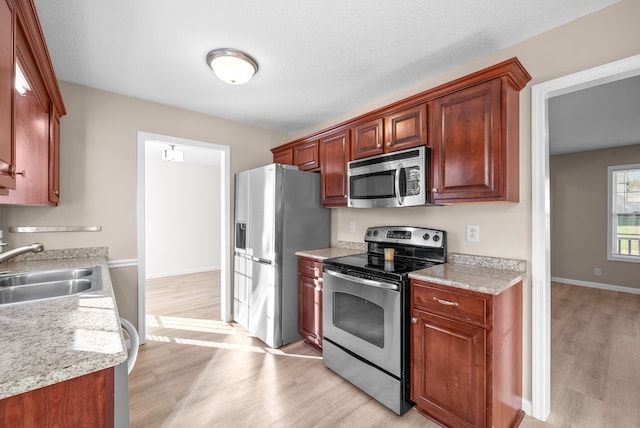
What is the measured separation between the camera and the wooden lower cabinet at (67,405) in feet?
2.29

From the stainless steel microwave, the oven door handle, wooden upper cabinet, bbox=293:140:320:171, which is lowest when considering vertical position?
the oven door handle

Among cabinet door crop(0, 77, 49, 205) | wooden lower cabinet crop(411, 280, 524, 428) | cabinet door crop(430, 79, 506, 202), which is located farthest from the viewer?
cabinet door crop(430, 79, 506, 202)

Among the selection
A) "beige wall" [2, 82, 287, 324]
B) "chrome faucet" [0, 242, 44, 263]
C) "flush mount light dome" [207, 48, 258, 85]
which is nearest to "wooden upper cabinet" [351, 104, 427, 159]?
"flush mount light dome" [207, 48, 258, 85]

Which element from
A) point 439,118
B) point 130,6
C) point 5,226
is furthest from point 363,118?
point 5,226

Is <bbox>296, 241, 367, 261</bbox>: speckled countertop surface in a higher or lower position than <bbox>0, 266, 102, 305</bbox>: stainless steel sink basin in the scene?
higher

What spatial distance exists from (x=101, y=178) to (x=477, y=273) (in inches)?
133

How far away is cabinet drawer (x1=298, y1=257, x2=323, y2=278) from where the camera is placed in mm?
2729

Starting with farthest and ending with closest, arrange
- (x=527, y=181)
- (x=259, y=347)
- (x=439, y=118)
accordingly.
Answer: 1. (x=259, y=347)
2. (x=439, y=118)
3. (x=527, y=181)

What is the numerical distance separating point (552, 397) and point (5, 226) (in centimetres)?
448

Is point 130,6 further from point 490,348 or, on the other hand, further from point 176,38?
point 490,348

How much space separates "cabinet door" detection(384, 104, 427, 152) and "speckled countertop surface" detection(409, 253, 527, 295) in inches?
37.4

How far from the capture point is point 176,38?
197 centimetres

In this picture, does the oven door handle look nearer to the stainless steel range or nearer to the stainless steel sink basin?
the stainless steel range

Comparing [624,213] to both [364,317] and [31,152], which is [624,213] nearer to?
[364,317]
